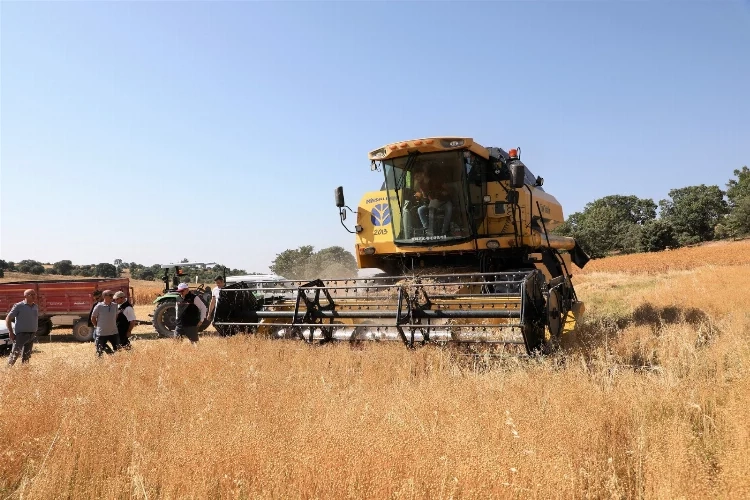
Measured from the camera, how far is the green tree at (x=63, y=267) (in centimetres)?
5630

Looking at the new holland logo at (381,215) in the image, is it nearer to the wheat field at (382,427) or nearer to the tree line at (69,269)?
the wheat field at (382,427)

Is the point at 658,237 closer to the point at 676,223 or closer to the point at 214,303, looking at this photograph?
the point at 676,223

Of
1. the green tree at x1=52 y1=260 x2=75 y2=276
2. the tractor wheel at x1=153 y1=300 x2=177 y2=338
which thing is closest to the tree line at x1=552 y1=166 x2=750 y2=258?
the tractor wheel at x1=153 y1=300 x2=177 y2=338

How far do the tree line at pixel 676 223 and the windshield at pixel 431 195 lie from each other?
4099 centimetres

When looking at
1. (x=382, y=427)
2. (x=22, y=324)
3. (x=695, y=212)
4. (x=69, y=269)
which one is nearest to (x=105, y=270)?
(x=69, y=269)

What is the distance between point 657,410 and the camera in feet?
10.6

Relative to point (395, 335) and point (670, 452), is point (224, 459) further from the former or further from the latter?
point (395, 335)

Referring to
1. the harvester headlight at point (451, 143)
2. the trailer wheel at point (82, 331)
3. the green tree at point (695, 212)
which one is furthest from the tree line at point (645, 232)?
the harvester headlight at point (451, 143)

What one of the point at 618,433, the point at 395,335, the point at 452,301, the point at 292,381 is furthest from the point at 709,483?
the point at 452,301

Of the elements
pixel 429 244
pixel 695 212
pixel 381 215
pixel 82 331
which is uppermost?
pixel 695 212

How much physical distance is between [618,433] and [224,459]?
7.15 feet

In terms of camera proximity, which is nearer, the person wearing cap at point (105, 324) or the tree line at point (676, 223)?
the person wearing cap at point (105, 324)

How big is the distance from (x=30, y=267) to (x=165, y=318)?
51.7m

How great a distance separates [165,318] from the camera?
439 inches
